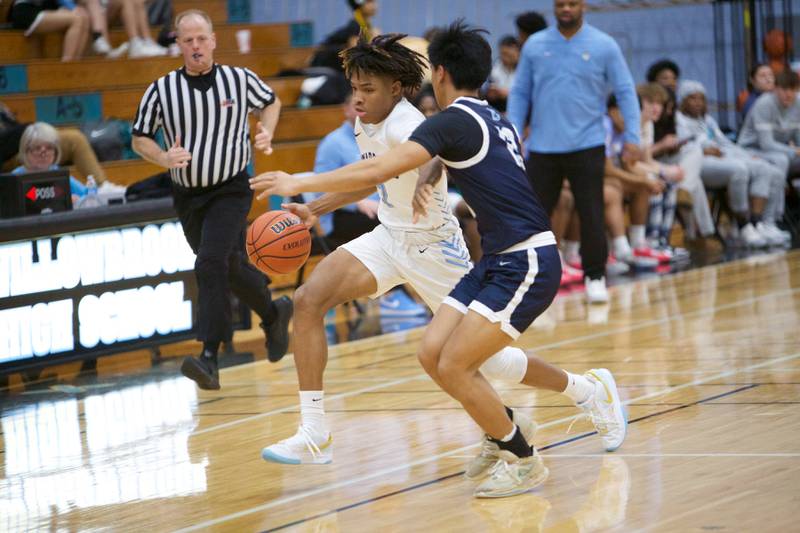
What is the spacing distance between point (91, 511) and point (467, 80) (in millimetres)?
2047

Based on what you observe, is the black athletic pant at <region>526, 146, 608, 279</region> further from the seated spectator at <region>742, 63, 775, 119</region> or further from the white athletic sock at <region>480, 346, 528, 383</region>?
the seated spectator at <region>742, 63, 775, 119</region>

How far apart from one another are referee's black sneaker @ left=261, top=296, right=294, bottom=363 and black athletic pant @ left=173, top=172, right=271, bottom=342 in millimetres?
170

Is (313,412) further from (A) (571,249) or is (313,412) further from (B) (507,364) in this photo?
(A) (571,249)

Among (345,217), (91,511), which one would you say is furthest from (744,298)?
(91,511)

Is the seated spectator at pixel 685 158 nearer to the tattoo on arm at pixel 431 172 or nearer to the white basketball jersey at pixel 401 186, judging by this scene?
the white basketball jersey at pixel 401 186

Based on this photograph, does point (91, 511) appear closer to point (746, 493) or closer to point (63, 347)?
point (746, 493)

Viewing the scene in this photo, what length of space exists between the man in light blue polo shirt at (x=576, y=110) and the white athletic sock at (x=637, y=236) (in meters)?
2.50

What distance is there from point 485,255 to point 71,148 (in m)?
5.79

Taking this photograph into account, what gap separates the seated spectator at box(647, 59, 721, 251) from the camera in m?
11.9

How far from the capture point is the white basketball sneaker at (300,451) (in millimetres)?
4773

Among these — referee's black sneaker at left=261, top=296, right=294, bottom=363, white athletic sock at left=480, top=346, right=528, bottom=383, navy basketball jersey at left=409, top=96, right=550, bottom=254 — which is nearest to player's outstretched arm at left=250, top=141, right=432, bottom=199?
navy basketball jersey at left=409, top=96, right=550, bottom=254

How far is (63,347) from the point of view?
24.6ft

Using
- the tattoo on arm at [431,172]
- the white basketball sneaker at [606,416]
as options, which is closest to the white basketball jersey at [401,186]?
the tattoo on arm at [431,172]

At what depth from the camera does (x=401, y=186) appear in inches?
199
